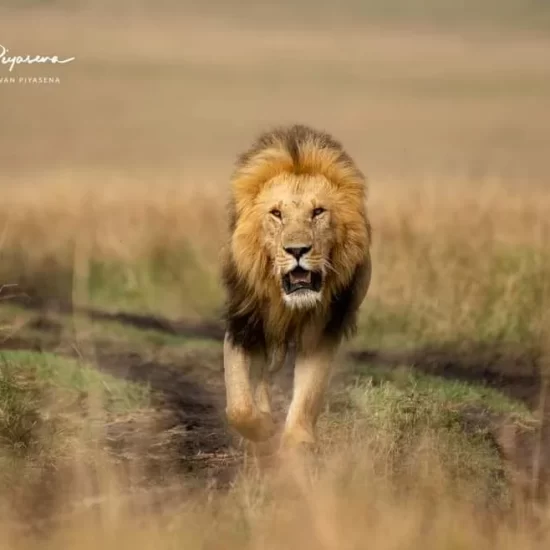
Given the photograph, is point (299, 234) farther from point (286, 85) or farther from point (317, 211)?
point (286, 85)


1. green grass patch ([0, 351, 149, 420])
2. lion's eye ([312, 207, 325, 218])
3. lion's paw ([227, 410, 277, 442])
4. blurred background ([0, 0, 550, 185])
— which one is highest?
blurred background ([0, 0, 550, 185])

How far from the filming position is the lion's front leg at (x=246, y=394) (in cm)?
349

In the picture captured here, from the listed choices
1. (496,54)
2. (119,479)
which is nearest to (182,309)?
(119,479)

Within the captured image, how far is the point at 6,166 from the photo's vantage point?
3672mm

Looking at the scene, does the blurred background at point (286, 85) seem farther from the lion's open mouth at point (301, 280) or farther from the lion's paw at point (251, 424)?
the lion's paw at point (251, 424)

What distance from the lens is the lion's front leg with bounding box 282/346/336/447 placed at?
11.5 feet

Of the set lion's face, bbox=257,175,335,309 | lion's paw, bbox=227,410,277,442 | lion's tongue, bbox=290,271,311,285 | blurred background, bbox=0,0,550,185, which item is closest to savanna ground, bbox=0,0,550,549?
blurred background, bbox=0,0,550,185

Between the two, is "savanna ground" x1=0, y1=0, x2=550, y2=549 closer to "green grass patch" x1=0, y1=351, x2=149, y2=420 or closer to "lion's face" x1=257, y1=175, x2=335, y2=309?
"green grass patch" x1=0, y1=351, x2=149, y2=420

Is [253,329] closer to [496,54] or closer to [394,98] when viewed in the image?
[394,98]

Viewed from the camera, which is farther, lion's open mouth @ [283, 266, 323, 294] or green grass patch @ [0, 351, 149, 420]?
green grass patch @ [0, 351, 149, 420]

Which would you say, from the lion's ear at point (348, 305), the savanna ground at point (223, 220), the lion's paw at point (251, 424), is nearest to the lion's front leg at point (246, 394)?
the lion's paw at point (251, 424)

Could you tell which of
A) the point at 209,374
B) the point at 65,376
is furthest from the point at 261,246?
→ the point at 65,376

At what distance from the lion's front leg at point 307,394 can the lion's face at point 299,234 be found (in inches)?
9.7

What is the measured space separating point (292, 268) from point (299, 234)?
0.11 m
